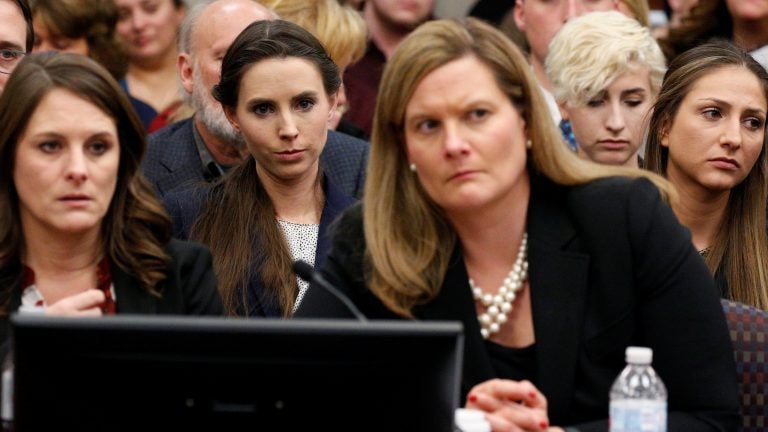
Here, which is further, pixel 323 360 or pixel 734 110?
pixel 734 110

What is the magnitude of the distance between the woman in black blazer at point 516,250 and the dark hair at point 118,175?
425mm

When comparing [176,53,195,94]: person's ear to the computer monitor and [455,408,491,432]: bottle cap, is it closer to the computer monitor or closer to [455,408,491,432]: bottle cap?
[455,408,491,432]: bottle cap

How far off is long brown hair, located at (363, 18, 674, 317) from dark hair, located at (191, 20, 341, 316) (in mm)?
949

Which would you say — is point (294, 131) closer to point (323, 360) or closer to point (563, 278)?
point (563, 278)

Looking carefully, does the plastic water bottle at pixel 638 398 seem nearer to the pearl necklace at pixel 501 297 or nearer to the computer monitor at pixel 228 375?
the pearl necklace at pixel 501 297

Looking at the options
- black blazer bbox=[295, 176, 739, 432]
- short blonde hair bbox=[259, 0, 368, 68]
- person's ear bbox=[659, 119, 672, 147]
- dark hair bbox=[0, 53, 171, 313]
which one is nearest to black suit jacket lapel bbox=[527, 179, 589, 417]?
black blazer bbox=[295, 176, 739, 432]

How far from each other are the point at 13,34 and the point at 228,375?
261 centimetres

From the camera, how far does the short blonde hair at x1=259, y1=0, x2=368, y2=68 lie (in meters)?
5.58

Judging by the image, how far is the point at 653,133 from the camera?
179 inches

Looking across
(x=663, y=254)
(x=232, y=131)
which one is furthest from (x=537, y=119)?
(x=232, y=131)

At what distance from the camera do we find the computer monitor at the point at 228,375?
7.77ft

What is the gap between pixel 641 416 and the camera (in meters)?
2.73

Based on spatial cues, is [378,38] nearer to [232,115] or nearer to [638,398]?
[232,115]

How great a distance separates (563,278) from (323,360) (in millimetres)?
922
